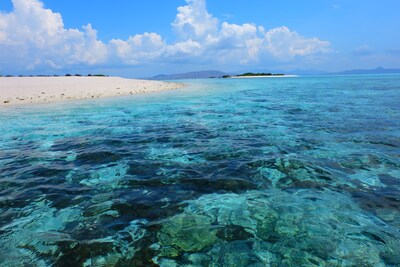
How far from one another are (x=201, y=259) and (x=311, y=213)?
2.91 metres

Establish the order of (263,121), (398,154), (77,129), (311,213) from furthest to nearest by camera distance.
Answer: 1. (263,121)
2. (77,129)
3. (398,154)
4. (311,213)

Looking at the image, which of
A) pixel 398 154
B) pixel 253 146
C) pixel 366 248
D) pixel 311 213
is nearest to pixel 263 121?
pixel 253 146

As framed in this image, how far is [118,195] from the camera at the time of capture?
7109 mm

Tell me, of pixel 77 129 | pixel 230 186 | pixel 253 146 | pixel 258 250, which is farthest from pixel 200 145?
pixel 77 129

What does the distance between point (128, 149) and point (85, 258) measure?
6.84 metres

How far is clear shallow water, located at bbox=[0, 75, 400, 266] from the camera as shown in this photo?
487 centimetres

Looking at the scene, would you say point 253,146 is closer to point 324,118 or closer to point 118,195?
point 118,195

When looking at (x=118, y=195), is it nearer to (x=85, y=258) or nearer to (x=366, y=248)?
(x=85, y=258)

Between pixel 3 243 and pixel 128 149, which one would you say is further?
pixel 128 149

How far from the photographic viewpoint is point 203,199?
684cm

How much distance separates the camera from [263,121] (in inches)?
663

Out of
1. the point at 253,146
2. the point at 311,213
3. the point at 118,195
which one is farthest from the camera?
the point at 253,146

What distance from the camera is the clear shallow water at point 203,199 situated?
487 centimetres

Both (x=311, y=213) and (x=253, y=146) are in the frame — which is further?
(x=253, y=146)
